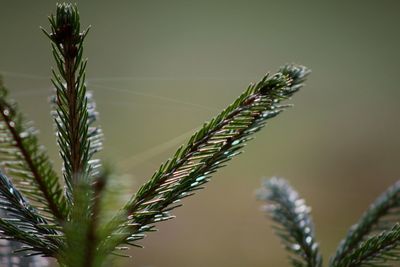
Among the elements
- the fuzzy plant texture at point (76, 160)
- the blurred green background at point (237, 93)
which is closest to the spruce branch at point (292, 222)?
the fuzzy plant texture at point (76, 160)

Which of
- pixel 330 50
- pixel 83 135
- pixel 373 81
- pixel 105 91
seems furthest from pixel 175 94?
Result: pixel 83 135

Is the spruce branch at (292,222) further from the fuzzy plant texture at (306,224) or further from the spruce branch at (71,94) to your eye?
the spruce branch at (71,94)

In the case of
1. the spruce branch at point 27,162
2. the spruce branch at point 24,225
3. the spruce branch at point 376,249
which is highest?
the spruce branch at point 27,162

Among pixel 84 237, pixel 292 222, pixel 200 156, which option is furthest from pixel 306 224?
pixel 84 237

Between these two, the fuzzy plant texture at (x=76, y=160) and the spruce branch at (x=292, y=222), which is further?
the spruce branch at (x=292, y=222)

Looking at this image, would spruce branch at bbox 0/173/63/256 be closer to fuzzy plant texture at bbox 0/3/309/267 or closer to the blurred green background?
fuzzy plant texture at bbox 0/3/309/267

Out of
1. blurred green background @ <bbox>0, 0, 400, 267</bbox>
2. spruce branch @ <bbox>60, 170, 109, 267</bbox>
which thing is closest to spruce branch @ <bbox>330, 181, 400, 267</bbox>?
spruce branch @ <bbox>60, 170, 109, 267</bbox>

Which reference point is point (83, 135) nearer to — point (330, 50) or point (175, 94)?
point (175, 94)
